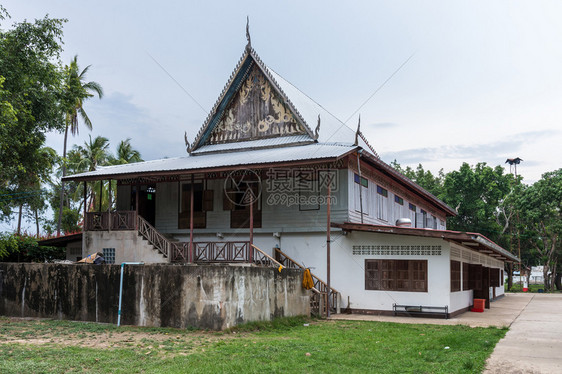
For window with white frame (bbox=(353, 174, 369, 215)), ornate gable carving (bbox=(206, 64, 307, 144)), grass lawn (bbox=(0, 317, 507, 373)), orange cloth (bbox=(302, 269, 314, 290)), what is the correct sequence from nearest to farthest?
grass lawn (bbox=(0, 317, 507, 373))
orange cloth (bbox=(302, 269, 314, 290))
window with white frame (bbox=(353, 174, 369, 215))
ornate gable carving (bbox=(206, 64, 307, 144))

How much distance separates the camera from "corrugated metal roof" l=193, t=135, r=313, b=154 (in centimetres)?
2288

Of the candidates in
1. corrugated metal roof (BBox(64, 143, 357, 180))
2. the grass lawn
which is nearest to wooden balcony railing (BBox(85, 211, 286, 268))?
corrugated metal roof (BBox(64, 143, 357, 180))

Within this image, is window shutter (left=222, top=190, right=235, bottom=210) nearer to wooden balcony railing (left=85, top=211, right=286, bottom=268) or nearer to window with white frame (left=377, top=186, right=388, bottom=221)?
wooden balcony railing (left=85, top=211, right=286, bottom=268)

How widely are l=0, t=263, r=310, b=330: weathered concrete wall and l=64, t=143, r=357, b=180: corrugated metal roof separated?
477 cm

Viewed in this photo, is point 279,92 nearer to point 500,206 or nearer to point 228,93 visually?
point 228,93

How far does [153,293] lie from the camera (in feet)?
43.5

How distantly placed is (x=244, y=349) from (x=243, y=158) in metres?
11.8

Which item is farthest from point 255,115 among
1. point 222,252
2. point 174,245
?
point 174,245

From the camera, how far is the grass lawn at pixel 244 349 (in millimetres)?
8625

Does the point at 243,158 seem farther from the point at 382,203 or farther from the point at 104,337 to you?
the point at 104,337

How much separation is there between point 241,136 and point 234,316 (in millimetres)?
12775

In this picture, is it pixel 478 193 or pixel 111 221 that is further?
pixel 478 193

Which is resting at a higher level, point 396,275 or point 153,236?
point 153,236

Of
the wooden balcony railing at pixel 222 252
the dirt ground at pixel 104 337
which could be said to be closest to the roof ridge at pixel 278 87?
the wooden balcony railing at pixel 222 252
